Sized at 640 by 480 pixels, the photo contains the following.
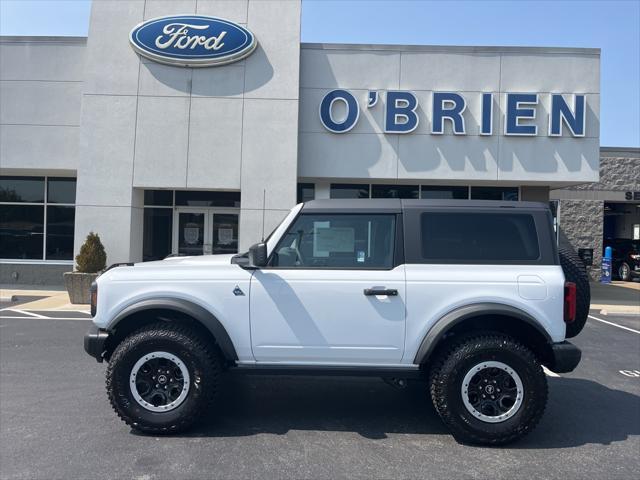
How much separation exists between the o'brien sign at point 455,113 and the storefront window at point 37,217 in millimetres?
8192

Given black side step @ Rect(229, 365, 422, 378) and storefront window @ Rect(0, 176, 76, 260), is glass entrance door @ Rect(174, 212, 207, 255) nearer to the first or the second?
storefront window @ Rect(0, 176, 76, 260)

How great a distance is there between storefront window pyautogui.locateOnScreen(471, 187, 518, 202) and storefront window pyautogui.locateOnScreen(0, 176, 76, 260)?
12015 millimetres

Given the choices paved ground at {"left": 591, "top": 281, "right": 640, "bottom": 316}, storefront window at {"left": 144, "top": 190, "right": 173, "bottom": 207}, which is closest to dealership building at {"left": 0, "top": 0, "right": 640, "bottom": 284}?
storefront window at {"left": 144, "top": 190, "right": 173, "bottom": 207}

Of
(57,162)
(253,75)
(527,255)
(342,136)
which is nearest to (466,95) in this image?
(342,136)

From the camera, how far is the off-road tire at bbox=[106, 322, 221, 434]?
14.0 feet

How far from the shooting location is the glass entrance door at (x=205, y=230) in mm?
14992

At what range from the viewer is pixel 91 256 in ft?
41.0

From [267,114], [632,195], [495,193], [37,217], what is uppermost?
[267,114]

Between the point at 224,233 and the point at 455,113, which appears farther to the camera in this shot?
the point at 224,233

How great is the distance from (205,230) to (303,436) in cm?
1126

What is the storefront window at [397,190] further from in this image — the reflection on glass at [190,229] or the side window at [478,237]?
the side window at [478,237]

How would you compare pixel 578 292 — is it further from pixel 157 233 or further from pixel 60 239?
pixel 60 239

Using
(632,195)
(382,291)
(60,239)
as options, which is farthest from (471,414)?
(632,195)

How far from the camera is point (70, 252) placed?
1530cm
